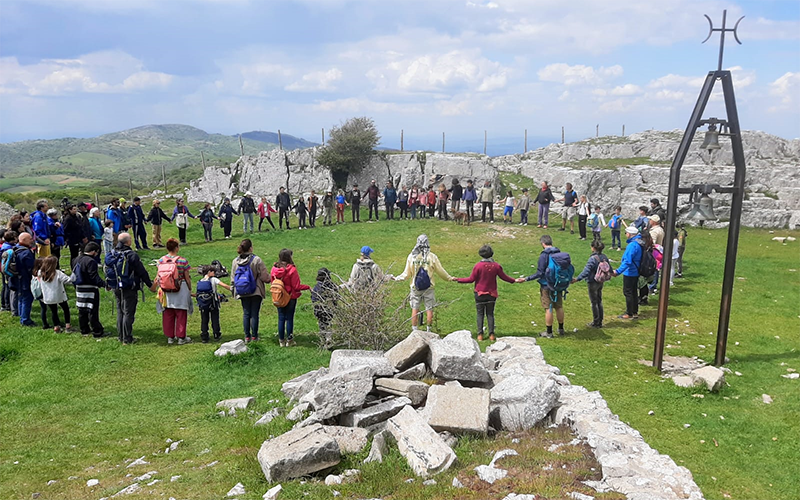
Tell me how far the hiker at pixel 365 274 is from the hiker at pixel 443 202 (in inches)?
689

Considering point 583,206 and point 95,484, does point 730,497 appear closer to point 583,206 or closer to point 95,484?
point 95,484

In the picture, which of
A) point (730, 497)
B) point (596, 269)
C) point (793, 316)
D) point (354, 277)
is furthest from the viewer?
point (793, 316)

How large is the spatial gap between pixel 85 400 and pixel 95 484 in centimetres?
343

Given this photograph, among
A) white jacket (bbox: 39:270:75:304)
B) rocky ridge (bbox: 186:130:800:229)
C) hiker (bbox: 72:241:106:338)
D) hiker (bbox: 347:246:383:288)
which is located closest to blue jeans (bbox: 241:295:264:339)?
hiker (bbox: 347:246:383:288)

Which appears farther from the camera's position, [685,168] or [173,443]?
[685,168]

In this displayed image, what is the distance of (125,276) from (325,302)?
4167mm

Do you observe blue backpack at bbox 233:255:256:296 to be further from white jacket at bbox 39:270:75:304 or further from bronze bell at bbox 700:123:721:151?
bronze bell at bbox 700:123:721:151

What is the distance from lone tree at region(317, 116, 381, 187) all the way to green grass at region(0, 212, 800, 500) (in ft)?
60.0

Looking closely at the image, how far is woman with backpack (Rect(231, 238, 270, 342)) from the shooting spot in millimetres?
10672

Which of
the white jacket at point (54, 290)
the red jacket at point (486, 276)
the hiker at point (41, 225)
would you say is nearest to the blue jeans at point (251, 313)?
the white jacket at point (54, 290)

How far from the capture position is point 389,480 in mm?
5324

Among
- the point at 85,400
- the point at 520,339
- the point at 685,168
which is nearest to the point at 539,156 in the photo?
the point at 685,168

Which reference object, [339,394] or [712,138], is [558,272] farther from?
[339,394]

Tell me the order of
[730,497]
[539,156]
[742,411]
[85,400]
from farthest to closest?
[539,156] → [85,400] → [742,411] → [730,497]
